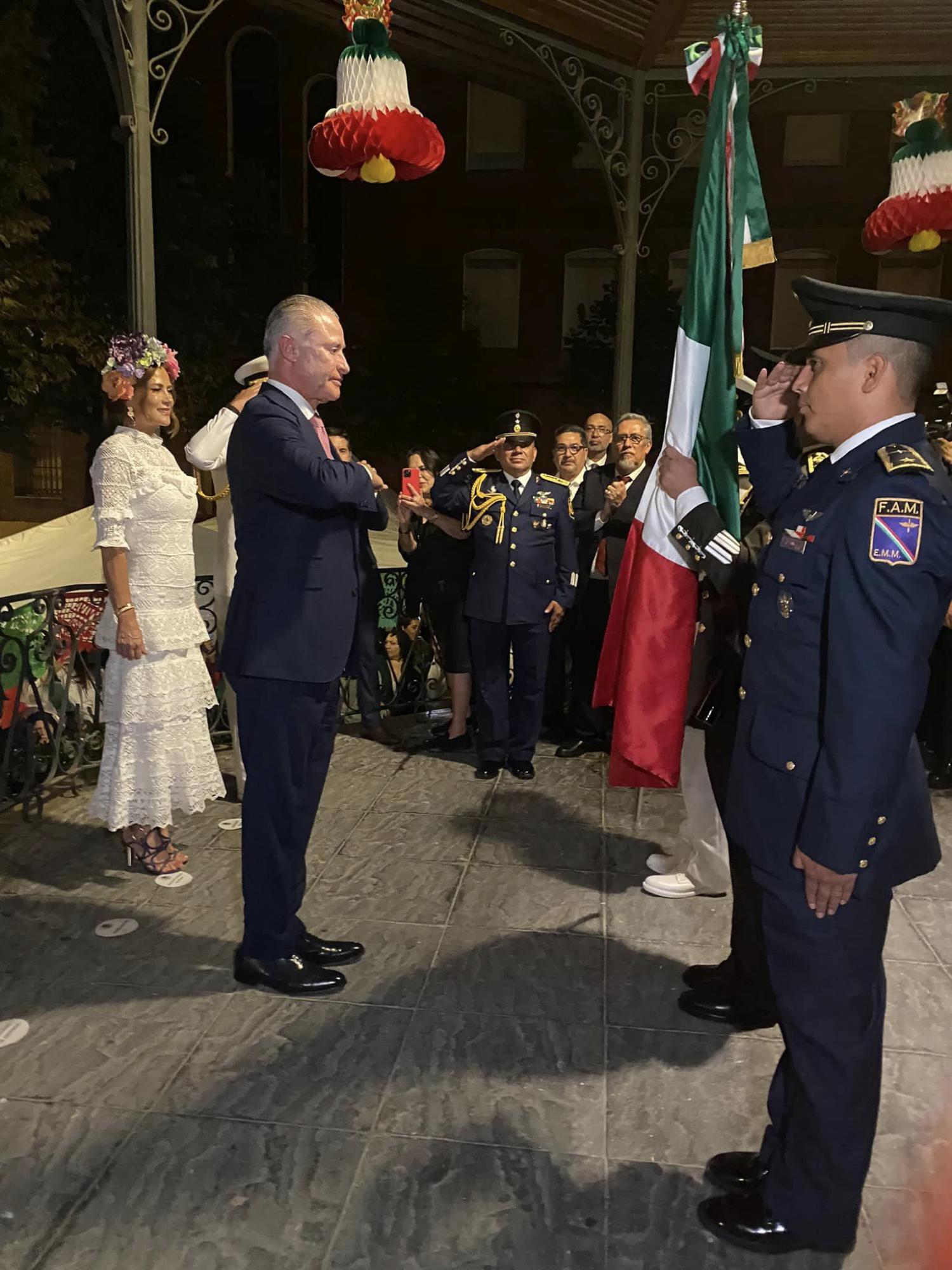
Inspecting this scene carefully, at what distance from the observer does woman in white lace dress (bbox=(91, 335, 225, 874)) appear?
3840mm

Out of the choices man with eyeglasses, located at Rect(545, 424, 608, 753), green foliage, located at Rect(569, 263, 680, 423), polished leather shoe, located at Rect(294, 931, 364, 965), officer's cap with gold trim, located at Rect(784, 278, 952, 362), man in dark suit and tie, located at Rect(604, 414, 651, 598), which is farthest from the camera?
green foliage, located at Rect(569, 263, 680, 423)

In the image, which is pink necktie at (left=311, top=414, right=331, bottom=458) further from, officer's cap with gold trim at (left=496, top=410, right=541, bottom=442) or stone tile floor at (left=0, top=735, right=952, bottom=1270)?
officer's cap with gold trim at (left=496, top=410, right=541, bottom=442)

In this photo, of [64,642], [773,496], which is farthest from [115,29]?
[773,496]

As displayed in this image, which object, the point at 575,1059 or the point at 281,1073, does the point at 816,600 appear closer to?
the point at 575,1059

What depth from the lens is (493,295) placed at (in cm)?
2241

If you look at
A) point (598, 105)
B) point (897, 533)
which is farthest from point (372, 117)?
point (897, 533)

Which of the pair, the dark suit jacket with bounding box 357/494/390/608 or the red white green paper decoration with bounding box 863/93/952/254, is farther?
the red white green paper decoration with bounding box 863/93/952/254

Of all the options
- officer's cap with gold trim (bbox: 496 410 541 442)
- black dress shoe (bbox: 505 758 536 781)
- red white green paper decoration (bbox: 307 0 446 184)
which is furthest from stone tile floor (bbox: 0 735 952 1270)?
red white green paper decoration (bbox: 307 0 446 184)

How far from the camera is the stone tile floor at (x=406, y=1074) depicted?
7.30ft

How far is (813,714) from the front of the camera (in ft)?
6.71

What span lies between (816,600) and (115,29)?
496cm

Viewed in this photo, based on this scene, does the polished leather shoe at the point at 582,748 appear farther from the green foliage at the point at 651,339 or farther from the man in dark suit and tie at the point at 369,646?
the green foliage at the point at 651,339

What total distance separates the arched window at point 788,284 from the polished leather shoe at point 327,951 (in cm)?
1972

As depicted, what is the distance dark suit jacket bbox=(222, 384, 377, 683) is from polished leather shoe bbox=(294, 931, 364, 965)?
97 cm
